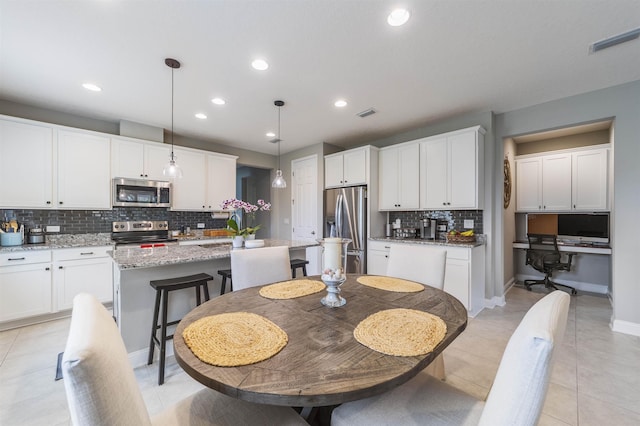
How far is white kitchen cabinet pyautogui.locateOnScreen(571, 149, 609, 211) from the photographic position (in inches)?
158

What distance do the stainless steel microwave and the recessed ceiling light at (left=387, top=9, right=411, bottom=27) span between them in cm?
371

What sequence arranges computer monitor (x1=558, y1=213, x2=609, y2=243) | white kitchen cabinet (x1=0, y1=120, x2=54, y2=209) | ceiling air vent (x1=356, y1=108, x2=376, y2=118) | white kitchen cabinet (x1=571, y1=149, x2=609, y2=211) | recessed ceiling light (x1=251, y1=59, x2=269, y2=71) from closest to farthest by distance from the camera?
1. recessed ceiling light (x1=251, y1=59, x2=269, y2=71)
2. white kitchen cabinet (x1=0, y1=120, x2=54, y2=209)
3. ceiling air vent (x1=356, y1=108, x2=376, y2=118)
4. white kitchen cabinet (x1=571, y1=149, x2=609, y2=211)
5. computer monitor (x1=558, y1=213, x2=609, y2=243)

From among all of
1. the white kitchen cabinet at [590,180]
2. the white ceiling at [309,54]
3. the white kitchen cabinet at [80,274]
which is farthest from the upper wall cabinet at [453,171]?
the white kitchen cabinet at [80,274]

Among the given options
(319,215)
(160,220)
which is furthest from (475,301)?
(160,220)

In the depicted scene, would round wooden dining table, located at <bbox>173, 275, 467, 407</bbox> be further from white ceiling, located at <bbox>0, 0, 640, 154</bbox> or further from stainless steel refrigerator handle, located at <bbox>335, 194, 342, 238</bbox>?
stainless steel refrigerator handle, located at <bbox>335, 194, 342, 238</bbox>

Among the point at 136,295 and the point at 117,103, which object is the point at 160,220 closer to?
the point at 117,103

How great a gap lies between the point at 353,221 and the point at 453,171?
1.59m

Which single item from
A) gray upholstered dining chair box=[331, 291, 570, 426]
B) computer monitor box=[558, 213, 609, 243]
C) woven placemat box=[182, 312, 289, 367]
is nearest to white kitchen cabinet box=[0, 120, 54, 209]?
woven placemat box=[182, 312, 289, 367]

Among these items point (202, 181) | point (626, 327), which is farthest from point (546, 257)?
point (202, 181)

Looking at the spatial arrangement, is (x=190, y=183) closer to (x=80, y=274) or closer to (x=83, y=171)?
(x=83, y=171)

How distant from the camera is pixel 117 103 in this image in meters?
3.18

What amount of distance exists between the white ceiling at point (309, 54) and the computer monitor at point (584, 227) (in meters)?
2.45

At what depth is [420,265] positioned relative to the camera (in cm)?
215

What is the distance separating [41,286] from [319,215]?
145 inches
